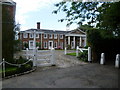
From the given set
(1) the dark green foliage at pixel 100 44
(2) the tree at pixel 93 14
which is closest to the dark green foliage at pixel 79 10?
(2) the tree at pixel 93 14

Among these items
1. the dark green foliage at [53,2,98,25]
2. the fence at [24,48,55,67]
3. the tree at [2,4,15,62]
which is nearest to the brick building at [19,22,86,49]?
the fence at [24,48,55,67]

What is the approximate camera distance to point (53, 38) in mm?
35656

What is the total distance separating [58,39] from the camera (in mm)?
36375

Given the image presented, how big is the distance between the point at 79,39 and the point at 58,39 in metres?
7.22

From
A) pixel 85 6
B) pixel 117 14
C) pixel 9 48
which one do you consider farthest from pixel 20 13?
pixel 117 14

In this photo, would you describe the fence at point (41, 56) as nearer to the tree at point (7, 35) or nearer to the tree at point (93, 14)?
the tree at point (7, 35)

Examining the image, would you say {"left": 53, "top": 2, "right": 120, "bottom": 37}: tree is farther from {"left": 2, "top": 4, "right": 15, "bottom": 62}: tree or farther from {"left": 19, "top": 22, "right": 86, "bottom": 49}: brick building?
{"left": 19, "top": 22, "right": 86, "bottom": 49}: brick building

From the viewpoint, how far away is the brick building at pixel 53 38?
107ft

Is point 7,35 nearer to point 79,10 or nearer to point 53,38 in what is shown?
point 79,10

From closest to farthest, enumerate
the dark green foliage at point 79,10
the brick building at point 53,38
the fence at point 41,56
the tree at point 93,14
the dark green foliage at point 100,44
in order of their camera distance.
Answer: the tree at point 93,14
the dark green foliage at point 79,10
the fence at point 41,56
the dark green foliage at point 100,44
the brick building at point 53,38

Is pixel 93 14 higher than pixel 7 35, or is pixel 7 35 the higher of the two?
pixel 93 14

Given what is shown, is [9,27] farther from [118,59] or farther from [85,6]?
[118,59]

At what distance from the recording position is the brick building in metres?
32.6

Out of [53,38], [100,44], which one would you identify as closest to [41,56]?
[100,44]
